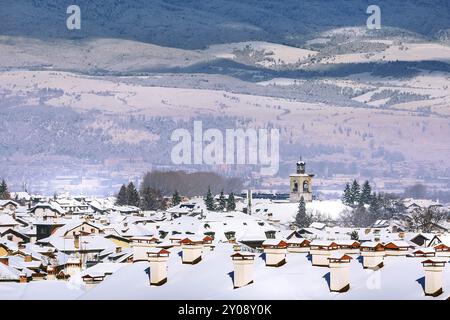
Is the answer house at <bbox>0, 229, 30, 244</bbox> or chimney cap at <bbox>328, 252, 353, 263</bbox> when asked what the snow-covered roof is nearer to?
house at <bbox>0, 229, 30, 244</bbox>

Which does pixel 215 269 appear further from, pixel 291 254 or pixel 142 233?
pixel 142 233

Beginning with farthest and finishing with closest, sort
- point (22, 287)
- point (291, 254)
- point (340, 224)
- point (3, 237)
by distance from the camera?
point (340, 224) → point (3, 237) → point (22, 287) → point (291, 254)

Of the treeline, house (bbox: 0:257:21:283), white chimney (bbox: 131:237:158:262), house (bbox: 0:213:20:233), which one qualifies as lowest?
the treeline

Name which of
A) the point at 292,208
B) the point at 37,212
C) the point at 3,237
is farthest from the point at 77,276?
the point at 292,208

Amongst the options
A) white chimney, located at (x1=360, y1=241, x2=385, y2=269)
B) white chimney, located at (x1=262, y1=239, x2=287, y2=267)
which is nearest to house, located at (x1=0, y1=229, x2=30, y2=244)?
white chimney, located at (x1=262, y1=239, x2=287, y2=267)

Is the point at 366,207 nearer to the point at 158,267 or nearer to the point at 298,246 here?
the point at 298,246

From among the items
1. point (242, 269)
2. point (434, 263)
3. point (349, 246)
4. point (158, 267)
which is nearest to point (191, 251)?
point (158, 267)
